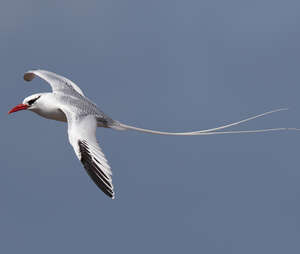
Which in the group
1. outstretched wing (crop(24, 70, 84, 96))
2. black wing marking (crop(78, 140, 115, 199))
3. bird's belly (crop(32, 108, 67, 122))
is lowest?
black wing marking (crop(78, 140, 115, 199))

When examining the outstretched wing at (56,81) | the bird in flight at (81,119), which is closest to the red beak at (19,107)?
the bird in flight at (81,119)

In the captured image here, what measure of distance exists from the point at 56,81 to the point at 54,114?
307 centimetres

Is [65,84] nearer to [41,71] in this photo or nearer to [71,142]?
[41,71]

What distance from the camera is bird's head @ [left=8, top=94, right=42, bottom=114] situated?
1753 cm

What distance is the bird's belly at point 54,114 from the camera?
16875mm

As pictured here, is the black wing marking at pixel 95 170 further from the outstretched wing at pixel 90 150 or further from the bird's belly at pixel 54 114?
the bird's belly at pixel 54 114

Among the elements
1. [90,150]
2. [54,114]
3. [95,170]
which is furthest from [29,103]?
[95,170]

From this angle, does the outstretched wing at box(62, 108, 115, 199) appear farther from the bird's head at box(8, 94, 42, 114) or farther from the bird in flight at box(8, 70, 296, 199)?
the bird's head at box(8, 94, 42, 114)

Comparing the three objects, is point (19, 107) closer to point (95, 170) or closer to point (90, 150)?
point (90, 150)

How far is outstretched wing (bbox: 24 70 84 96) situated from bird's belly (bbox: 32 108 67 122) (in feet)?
5.00

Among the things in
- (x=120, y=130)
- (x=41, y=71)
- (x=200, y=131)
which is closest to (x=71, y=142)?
(x=120, y=130)

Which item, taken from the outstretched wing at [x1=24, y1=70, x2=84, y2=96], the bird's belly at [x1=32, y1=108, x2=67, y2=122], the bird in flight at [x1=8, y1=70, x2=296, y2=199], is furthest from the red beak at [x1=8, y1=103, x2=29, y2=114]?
the outstretched wing at [x1=24, y1=70, x2=84, y2=96]

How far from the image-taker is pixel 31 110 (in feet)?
58.4

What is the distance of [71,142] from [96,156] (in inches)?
32.0
